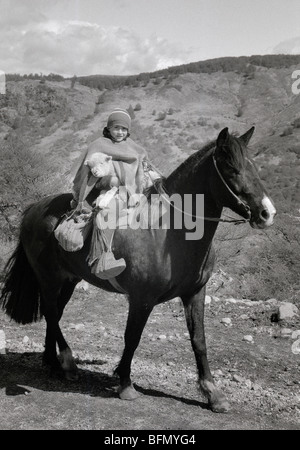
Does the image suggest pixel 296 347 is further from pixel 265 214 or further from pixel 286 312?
pixel 265 214

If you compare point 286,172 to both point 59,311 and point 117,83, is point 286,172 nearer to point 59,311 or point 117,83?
point 59,311

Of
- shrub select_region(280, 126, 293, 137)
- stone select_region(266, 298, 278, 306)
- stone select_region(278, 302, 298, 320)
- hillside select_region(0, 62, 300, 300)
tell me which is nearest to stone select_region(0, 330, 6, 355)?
hillside select_region(0, 62, 300, 300)

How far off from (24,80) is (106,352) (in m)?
47.4

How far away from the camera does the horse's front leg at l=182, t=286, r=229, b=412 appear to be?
445 centimetres

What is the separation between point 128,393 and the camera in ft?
15.0

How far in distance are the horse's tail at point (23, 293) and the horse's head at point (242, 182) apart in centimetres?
290

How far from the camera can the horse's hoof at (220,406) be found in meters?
4.38

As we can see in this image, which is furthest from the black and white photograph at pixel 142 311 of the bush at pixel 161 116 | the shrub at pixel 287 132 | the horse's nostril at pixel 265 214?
the bush at pixel 161 116

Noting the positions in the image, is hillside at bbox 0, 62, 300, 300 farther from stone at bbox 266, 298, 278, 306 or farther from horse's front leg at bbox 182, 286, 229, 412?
horse's front leg at bbox 182, 286, 229, 412

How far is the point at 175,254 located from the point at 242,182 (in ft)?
2.90

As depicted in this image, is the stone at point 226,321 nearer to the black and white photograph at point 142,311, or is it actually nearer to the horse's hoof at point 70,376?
the black and white photograph at point 142,311

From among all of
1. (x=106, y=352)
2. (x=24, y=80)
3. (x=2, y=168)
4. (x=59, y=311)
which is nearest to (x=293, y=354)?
(x=106, y=352)

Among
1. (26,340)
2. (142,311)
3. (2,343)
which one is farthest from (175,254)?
(2,343)

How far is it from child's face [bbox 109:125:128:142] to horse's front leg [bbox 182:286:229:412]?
164cm
